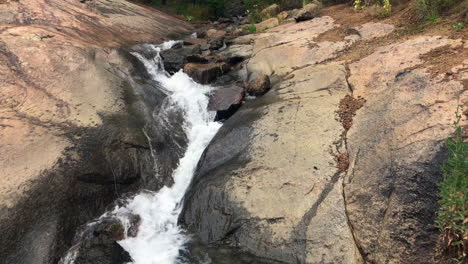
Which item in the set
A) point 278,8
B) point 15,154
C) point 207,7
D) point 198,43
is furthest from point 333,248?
point 207,7

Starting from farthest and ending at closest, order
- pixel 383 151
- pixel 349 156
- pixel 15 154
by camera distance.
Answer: pixel 15 154
pixel 349 156
pixel 383 151

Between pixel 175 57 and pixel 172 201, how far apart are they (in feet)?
23.7

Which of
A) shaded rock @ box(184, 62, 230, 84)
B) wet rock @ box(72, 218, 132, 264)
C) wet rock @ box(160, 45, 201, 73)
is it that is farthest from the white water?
wet rock @ box(160, 45, 201, 73)

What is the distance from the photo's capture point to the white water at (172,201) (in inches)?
260

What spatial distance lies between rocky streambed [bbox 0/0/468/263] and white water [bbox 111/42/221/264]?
0.04 meters

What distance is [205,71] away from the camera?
11875mm

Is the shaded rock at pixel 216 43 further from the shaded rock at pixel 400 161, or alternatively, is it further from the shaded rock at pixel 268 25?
the shaded rock at pixel 400 161

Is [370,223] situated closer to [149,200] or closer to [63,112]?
[149,200]

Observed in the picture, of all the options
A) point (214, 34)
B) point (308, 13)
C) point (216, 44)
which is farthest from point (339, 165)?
point (214, 34)

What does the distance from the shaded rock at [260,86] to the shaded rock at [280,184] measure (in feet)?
3.43

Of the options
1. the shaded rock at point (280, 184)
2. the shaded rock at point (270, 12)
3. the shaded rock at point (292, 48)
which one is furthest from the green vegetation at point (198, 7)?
the shaded rock at point (280, 184)

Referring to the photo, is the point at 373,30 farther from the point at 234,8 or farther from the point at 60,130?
the point at 234,8

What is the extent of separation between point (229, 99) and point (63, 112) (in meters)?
4.74

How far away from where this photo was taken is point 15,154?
23.5 feet
